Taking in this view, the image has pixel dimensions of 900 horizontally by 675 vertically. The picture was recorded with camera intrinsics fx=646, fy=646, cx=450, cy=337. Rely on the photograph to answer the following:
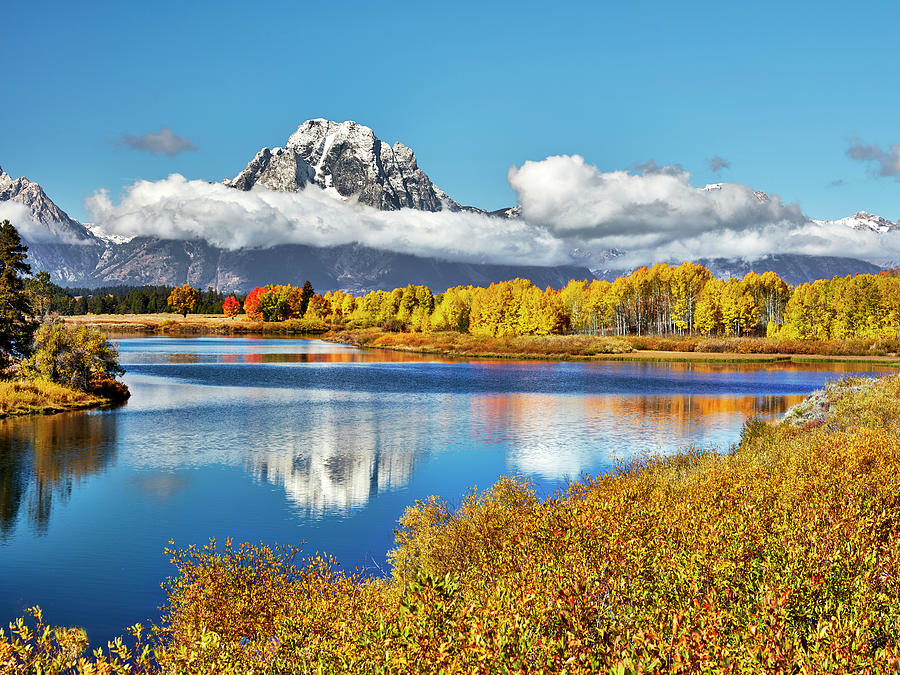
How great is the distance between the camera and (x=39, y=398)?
164 feet

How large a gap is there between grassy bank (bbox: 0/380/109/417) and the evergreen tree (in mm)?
6921

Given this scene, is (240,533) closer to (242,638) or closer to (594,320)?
(242,638)

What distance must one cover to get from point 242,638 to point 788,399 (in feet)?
200

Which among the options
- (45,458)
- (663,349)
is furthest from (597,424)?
(663,349)

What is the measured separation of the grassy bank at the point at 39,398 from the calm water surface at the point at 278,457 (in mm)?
2513

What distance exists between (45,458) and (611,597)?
35.8 m

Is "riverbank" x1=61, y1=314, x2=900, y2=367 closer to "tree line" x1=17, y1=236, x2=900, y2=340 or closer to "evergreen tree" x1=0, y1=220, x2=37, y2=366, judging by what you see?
"tree line" x1=17, y1=236, x2=900, y2=340

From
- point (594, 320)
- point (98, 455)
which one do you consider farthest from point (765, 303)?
point (98, 455)

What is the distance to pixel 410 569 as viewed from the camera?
1638 centimetres

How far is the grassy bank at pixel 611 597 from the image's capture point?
6.70m

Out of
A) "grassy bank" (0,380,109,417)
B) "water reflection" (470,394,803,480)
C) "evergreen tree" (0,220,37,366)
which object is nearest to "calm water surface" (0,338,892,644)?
"water reflection" (470,394,803,480)

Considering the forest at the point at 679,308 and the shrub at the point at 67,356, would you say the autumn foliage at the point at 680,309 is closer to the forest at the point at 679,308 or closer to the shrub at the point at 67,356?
the forest at the point at 679,308

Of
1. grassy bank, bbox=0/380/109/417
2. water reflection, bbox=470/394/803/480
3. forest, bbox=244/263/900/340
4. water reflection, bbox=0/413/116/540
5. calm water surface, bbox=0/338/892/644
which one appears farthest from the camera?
forest, bbox=244/263/900/340

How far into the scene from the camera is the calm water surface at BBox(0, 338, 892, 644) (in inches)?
863
